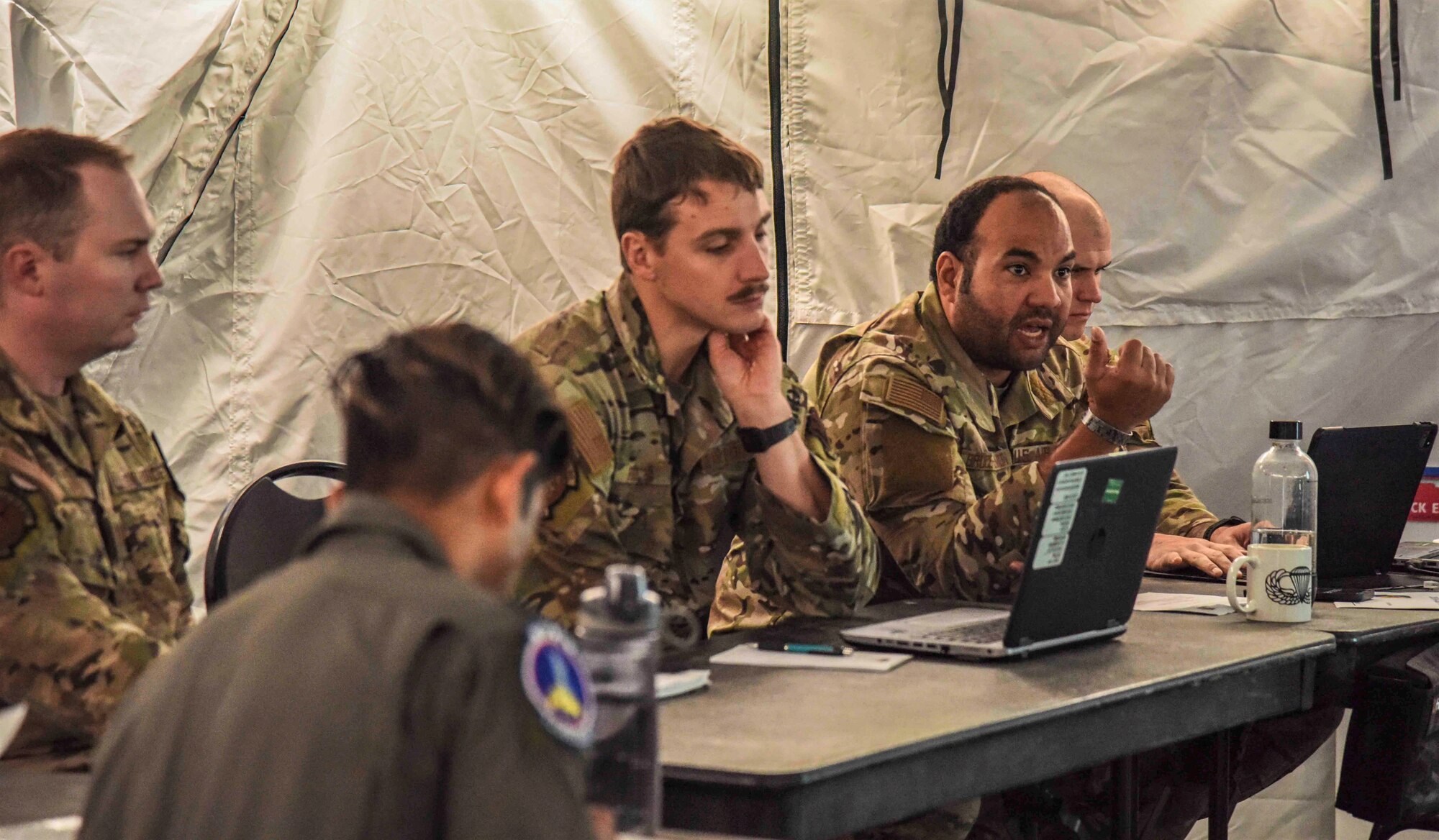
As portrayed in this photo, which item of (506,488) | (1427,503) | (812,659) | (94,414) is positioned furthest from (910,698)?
(1427,503)

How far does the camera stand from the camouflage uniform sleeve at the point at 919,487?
240 cm

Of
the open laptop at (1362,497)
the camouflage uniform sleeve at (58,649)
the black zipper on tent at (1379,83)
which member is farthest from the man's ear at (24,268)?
the black zipper on tent at (1379,83)

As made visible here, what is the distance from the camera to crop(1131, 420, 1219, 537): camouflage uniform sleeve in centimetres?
297

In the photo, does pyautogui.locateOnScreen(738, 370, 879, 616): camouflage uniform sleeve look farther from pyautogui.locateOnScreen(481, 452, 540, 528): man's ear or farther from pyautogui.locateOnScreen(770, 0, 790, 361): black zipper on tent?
pyautogui.locateOnScreen(481, 452, 540, 528): man's ear

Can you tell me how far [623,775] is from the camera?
42.9 inches

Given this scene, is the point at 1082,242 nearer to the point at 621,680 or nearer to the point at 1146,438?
the point at 1146,438

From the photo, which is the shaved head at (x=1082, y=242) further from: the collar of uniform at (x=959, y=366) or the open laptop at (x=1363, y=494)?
the open laptop at (x=1363, y=494)

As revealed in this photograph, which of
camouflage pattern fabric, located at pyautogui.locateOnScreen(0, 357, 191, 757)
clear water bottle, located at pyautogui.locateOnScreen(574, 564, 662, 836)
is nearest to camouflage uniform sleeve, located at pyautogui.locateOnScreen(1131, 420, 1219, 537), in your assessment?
camouflage pattern fabric, located at pyautogui.locateOnScreen(0, 357, 191, 757)

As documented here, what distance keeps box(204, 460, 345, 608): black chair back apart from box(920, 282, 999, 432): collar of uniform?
3.65ft

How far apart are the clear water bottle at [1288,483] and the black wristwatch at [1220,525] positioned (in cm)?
35

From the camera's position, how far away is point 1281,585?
2.21 m

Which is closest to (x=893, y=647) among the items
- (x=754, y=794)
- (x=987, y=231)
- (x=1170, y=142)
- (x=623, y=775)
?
(x=754, y=794)

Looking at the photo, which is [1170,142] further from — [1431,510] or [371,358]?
[371,358]

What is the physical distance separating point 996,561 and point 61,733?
1.34 metres
